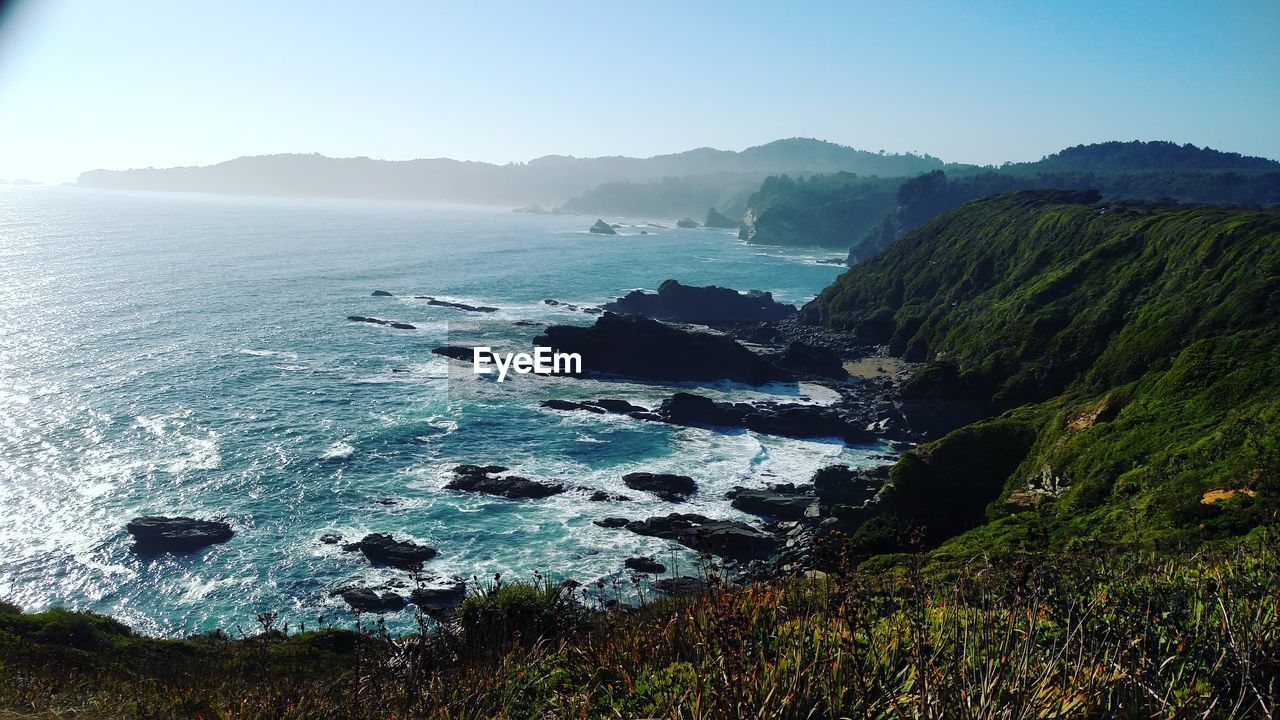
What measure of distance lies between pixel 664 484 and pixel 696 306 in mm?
54579

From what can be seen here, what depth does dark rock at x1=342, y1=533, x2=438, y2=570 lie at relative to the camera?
3231cm

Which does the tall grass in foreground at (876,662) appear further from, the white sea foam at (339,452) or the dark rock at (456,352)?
the dark rock at (456,352)

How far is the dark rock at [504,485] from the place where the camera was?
130 feet

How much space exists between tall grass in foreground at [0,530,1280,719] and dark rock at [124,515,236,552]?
21836 millimetres

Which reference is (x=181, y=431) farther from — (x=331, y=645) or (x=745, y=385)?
(x=745, y=385)

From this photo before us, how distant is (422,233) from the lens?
634ft

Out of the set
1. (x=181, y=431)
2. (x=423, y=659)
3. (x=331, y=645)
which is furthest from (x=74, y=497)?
(x=423, y=659)

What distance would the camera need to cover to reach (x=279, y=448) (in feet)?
145

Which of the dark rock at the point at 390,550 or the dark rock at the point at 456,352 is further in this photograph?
the dark rock at the point at 456,352

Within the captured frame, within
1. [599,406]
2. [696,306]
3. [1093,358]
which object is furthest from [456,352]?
[1093,358]

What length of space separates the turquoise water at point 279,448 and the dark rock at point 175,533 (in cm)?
73

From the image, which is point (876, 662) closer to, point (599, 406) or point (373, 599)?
point (373, 599)

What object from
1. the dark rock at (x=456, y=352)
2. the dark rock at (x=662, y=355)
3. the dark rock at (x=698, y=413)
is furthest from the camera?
the dark rock at (x=456, y=352)

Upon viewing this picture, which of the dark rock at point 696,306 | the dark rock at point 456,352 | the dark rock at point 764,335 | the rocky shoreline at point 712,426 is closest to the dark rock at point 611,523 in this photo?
the rocky shoreline at point 712,426
